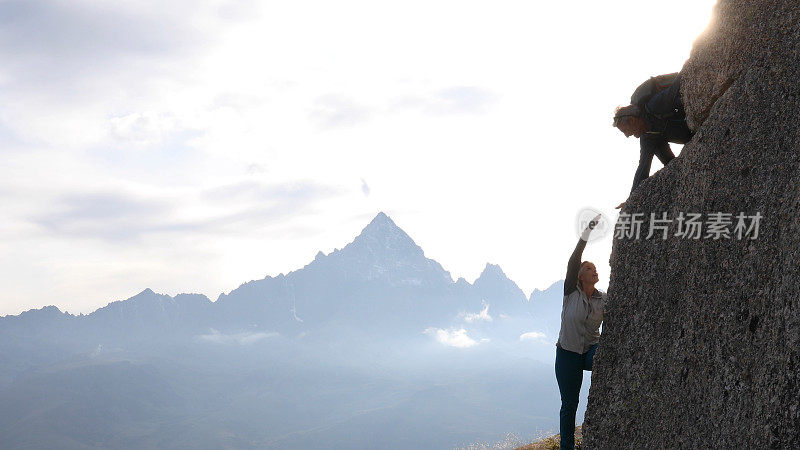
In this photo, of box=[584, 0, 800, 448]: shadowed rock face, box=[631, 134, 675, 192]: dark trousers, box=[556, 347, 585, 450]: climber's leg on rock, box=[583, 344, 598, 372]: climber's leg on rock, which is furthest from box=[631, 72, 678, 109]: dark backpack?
box=[556, 347, 585, 450]: climber's leg on rock

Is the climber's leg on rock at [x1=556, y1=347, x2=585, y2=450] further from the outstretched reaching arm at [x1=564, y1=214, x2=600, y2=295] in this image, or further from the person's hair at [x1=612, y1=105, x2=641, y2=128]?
the person's hair at [x1=612, y1=105, x2=641, y2=128]

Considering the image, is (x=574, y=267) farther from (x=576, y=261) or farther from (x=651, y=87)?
(x=651, y=87)

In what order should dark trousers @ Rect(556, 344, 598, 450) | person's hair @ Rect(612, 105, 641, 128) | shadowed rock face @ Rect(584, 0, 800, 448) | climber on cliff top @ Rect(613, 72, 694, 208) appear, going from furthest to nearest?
dark trousers @ Rect(556, 344, 598, 450) < person's hair @ Rect(612, 105, 641, 128) < climber on cliff top @ Rect(613, 72, 694, 208) < shadowed rock face @ Rect(584, 0, 800, 448)

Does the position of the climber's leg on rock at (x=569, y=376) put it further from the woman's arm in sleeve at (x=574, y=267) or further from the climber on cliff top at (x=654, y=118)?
the climber on cliff top at (x=654, y=118)

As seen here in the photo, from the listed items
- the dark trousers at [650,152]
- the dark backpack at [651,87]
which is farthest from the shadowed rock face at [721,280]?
the dark trousers at [650,152]

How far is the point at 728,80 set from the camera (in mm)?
6703

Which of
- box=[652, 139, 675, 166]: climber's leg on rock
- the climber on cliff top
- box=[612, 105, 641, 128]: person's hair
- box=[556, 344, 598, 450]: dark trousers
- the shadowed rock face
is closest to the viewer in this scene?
the shadowed rock face

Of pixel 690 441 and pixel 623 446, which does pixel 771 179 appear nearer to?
pixel 690 441

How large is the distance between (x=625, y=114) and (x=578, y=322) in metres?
3.18

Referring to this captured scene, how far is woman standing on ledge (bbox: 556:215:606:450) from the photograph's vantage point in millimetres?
8297

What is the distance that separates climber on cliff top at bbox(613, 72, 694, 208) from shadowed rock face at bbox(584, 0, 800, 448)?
56 cm

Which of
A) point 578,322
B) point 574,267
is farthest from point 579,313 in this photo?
point 574,267

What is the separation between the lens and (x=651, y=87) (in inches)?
330

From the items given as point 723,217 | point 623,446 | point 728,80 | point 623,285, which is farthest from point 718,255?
point 623,446
